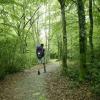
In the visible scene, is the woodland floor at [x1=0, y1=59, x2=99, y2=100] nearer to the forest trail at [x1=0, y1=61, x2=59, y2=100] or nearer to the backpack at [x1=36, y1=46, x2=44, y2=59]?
the forest trail at [x1=0, y1=61, x2=59, y2=100]

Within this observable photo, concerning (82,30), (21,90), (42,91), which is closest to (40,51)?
(21,90)

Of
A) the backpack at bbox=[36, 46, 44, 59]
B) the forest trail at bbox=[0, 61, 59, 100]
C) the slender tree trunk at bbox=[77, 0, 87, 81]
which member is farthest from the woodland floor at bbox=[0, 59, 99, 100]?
the backpack at bbox=[36, 46, 44, 59]

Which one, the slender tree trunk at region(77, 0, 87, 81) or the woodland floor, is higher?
the slender tree trunk at region(77, 0, 87, 81)

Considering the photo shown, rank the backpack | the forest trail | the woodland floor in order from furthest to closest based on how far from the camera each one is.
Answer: the backpack → the forest trail → the woodland floor

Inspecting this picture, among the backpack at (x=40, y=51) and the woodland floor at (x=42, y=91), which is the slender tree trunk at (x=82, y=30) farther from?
the backpack at (x=40, y=51)

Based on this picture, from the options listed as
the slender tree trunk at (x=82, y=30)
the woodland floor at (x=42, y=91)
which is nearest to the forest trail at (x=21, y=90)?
the woodland floor at (x=42, y=91)

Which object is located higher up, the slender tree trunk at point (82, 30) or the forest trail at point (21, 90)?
the slender tree trunk at point (82, 30)

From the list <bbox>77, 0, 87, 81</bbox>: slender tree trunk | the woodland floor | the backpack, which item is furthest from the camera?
the backpack

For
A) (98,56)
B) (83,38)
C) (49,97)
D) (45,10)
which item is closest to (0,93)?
(49,97)

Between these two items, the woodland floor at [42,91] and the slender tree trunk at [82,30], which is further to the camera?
the slender tree trunk at [82,30]

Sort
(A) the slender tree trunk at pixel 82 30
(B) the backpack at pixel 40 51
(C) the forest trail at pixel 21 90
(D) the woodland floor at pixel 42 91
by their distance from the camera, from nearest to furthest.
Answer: (D) the woodland floor at pixel 42 91 < (C) the forest trail at pixel 21 90 < (A) the slender tree trunk at pixel 82 30 < (B) the backpack at pixel 40 51

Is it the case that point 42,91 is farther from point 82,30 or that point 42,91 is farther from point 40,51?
point 40,51

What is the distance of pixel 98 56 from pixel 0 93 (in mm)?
8283

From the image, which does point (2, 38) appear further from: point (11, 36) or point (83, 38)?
point (83, 38)
